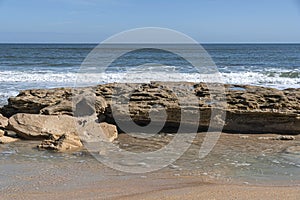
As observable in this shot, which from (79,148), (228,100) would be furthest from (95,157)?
(228,100)

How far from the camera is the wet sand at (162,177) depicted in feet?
12.3

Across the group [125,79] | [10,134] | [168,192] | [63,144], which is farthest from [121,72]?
[168,192]

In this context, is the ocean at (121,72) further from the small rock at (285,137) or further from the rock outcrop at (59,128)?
the small rock at (285,137)

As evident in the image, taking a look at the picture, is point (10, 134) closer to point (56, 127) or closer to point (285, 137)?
point (56, 127)

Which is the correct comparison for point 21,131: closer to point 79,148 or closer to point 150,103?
point 79,148

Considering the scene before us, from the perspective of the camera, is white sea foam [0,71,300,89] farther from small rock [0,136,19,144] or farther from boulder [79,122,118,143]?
small rock [0,136,19,144]

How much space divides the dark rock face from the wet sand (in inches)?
34.8

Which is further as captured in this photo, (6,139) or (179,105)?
(179,105)

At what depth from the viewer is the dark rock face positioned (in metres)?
6.66

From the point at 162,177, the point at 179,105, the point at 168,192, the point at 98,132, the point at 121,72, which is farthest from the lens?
the point at 121,72

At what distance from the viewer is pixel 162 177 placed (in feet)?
14.4

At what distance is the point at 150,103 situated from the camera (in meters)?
6.87

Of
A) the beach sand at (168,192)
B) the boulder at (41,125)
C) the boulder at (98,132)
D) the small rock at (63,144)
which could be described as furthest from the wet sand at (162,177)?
the boulder at (98,132)

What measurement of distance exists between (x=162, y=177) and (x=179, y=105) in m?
2.50
